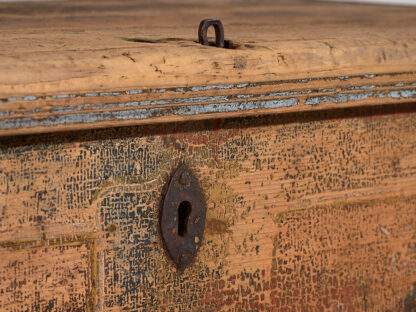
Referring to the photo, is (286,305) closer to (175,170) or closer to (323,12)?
(175,170)

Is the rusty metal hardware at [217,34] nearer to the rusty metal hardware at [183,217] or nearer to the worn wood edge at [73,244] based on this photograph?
the rusty metal hardware at [183,217]

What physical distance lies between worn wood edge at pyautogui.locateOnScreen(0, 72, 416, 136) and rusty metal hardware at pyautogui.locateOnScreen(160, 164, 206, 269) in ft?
0.32

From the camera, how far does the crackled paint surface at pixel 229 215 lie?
786mm

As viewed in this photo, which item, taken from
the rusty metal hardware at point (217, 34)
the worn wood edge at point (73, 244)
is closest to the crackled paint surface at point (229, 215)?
the worn wood edge at point (73, 244)

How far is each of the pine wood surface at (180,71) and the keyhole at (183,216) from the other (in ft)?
0.44

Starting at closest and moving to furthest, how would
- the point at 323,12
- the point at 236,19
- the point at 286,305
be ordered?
the point at 286,305 → the point at 236,19 → the point at 323,12

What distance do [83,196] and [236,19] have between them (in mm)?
570

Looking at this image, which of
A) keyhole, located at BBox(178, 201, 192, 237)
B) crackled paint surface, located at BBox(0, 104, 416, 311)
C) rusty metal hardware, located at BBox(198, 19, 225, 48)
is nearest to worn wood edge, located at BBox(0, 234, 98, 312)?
crackled paint surface, located at BBox(0, 104, 416, 311)

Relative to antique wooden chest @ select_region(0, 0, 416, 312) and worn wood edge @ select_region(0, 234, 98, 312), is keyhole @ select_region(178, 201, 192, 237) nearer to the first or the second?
antique wooden chest @ select_region(0, 0, 416, 312)

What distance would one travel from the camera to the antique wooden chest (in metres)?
0.76

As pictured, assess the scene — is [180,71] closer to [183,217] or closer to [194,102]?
[194,102]

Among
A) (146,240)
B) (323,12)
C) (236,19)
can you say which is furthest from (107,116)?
(323,12)

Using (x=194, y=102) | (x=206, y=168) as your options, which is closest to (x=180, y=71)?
(x=194, y=102)

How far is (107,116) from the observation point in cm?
75
